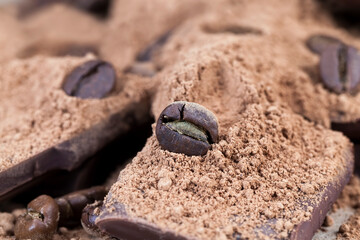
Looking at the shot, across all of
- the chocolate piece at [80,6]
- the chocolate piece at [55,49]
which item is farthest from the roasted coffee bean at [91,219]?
the chocolate piece at [80,6]

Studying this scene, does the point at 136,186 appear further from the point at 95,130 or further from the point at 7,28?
the point at 7,28

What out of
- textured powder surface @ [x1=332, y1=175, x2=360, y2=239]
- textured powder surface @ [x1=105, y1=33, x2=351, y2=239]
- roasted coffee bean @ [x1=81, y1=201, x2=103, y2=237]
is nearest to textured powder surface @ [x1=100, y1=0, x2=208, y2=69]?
textured powder surface @ [x1=105, y1=33, x2=351, y2=239]

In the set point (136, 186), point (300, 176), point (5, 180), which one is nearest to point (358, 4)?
point (300, 176)

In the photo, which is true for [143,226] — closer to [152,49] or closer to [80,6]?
[152,49]

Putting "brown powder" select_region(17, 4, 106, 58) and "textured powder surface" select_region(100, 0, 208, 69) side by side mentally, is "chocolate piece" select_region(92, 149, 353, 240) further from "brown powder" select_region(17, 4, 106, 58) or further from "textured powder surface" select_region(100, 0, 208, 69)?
"brown powder" select_region(17, 4, 106, 58)

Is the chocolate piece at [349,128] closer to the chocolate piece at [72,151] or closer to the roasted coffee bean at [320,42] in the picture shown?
the roasted coffee bean at [320,42]
